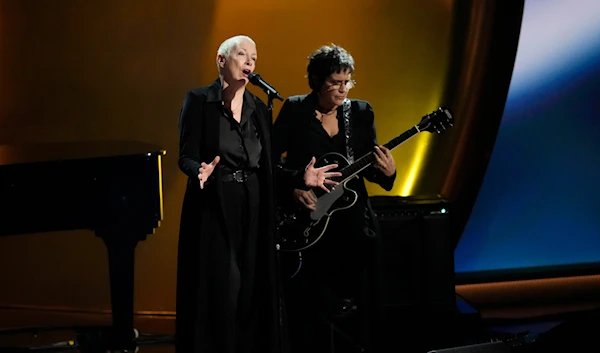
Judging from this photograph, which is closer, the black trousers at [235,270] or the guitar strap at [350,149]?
the black trousers at [235,270]

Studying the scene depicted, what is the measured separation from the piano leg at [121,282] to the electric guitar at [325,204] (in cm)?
78

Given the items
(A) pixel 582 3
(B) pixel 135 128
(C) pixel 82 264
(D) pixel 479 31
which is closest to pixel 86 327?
(C) pixel 82 264

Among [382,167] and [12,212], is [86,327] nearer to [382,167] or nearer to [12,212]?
[12,212]

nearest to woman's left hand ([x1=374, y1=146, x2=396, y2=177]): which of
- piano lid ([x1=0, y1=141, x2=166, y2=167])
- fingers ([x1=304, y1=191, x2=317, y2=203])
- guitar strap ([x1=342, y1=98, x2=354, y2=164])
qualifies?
guitar strap ([x1=342, y1=98, x2=354, y2=164])

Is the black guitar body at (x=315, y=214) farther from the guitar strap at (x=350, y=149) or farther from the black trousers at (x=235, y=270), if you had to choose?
the black trousers at (x=235, y=270)

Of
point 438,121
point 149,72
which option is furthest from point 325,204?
point 149,72

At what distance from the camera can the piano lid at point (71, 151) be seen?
12.2 ft

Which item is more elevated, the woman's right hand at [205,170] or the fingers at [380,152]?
the fingers at [380,152]

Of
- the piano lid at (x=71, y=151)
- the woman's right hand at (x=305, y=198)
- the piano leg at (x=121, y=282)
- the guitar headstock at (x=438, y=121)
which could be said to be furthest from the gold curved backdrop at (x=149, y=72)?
the woman's right hand at (x=305, y=198)

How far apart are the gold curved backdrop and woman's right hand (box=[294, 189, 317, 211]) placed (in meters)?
1.42

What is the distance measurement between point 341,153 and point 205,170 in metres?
0.86

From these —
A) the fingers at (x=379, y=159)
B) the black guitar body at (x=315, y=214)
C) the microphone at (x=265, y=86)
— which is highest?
the microphone at (x=265, y=86)

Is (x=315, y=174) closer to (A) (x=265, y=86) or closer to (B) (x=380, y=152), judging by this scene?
(B) (x=380, y=152)

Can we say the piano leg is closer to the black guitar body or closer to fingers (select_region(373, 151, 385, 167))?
the black guitar body
